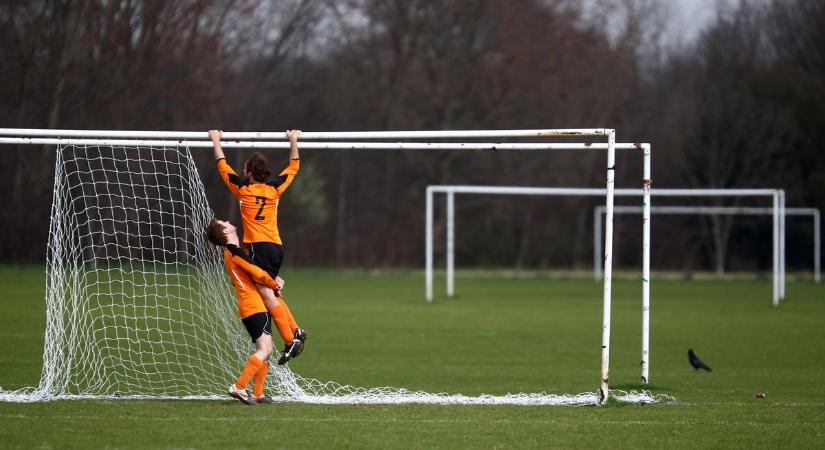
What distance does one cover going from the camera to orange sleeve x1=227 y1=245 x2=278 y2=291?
33.4 feet

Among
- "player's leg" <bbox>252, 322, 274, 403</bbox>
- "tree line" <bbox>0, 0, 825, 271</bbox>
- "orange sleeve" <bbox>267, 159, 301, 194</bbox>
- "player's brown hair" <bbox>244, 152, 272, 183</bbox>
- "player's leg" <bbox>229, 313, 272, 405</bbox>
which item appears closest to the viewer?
"player's leg" <bbox>229, 313, 272, 405</bbox>

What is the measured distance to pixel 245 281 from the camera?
10.3 m

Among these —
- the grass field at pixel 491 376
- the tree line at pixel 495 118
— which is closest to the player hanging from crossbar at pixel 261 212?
the grass field at pixel 491 376

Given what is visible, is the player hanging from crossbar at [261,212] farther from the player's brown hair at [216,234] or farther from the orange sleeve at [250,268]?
the player's brown hair at [216,234]

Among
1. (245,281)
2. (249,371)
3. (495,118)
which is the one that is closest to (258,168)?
(245,281)

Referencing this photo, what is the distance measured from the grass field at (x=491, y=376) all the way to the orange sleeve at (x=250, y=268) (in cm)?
112

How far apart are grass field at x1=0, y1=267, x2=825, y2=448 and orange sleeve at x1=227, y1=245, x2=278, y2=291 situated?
112 centimetres

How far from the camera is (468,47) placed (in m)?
49.1

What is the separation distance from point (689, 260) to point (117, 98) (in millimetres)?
→ 24807

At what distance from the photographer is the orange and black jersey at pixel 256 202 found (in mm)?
10391

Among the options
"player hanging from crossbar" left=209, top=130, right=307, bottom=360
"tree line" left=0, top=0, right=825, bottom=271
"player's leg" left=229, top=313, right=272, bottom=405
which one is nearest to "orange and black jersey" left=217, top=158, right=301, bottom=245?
"player hanging from crossbar" left=209, top=130, right=307, bottom=360

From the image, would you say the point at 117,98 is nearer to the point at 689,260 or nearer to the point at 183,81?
the point at 183,81

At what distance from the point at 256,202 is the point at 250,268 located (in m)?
0.62

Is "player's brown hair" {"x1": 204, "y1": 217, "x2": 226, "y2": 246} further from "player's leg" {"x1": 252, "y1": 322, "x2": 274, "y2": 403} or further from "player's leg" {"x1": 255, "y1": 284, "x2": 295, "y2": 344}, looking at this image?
"player's leg" {"x1": 252, "y1": 322, "x2": 274, "y2": 403}
